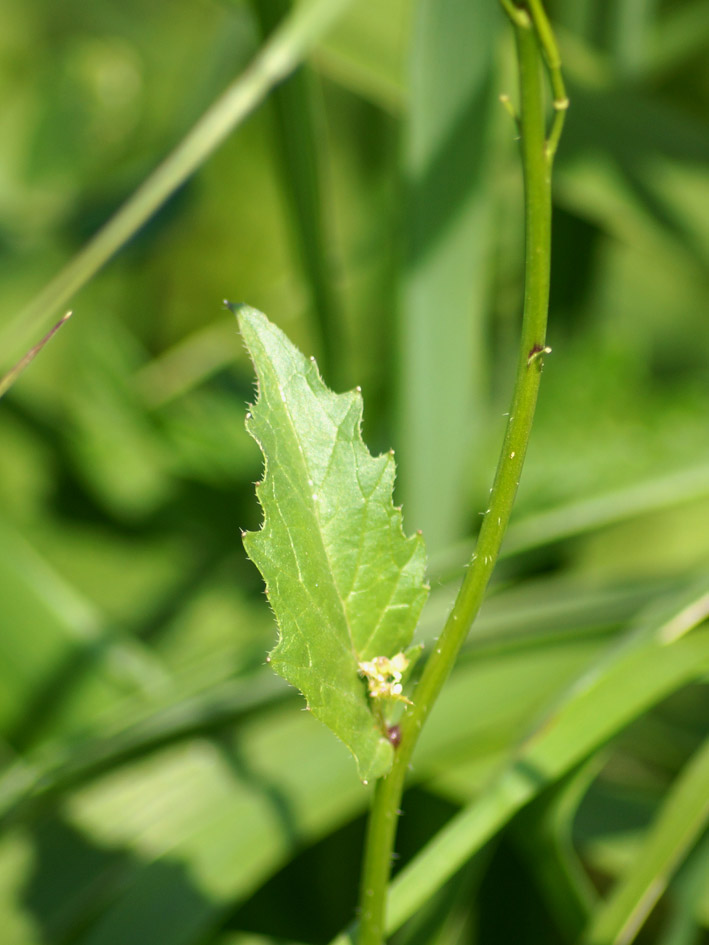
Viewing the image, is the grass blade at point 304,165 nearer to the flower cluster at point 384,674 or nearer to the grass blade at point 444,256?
the grass blade at point 444,256

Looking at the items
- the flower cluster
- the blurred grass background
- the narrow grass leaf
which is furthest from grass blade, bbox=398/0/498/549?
the flower cluster

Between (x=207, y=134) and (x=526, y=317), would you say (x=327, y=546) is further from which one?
(x=207, y=134)

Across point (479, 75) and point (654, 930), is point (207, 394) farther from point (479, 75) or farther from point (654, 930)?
point (654, 930)

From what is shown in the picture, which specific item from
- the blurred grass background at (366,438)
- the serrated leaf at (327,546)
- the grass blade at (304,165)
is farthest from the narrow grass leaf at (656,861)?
the grass blade at (304,165)

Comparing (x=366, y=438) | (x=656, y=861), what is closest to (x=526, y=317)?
(x=656, y=861)

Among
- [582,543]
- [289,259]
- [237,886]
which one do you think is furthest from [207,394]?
[237,886]

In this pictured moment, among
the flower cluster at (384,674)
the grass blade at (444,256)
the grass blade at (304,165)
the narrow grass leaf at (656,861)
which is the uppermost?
the grass blade at (304,165)

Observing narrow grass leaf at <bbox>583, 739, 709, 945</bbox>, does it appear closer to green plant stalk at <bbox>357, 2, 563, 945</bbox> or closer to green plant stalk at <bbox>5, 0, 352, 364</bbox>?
green plant stalk at <bbox>357, 2, 563, 945</bbox>
